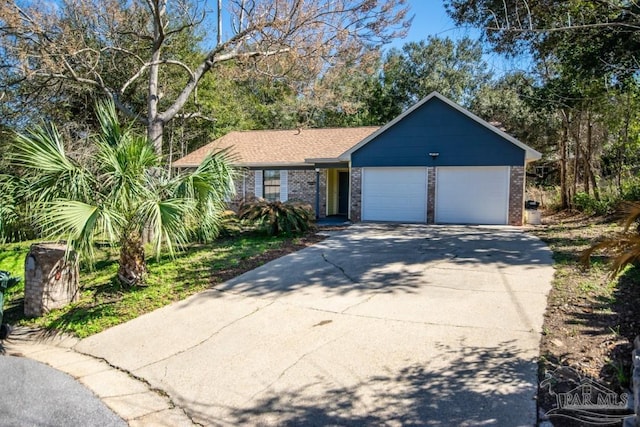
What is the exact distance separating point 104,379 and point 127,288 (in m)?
3.13

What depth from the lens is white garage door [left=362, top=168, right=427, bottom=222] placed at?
16.5m

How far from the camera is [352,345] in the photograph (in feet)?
15.9

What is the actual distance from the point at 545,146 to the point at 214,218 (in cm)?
2599

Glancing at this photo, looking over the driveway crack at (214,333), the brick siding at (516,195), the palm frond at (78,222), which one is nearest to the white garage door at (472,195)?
the brick siding at (516,195)

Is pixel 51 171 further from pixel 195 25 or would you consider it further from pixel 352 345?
pixel 195 25

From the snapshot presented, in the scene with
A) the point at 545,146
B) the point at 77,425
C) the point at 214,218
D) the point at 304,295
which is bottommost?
the point at 77,425

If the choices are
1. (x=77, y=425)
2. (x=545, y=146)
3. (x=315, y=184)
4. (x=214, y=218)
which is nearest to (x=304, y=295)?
(x=214, y=218)

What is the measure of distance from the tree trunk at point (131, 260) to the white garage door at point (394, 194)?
34.7ft

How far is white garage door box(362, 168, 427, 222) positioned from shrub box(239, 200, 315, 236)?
462cm

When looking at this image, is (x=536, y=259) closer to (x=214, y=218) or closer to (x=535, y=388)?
(x=535, y=388)

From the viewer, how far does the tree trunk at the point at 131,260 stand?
294 inches

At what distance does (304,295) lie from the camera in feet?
22.5
